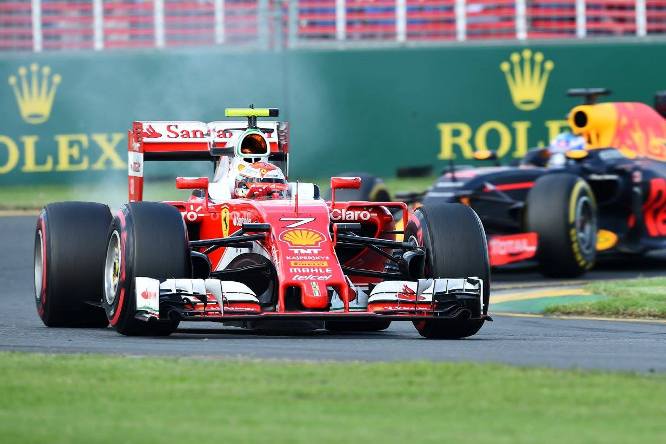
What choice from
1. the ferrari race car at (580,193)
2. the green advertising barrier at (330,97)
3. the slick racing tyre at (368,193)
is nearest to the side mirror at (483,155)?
the ferrari race car at (580,193)

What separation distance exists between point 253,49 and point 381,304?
1499 cm

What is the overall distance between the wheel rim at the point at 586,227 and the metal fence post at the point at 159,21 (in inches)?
385

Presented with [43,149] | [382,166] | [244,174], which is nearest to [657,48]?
[382,166]

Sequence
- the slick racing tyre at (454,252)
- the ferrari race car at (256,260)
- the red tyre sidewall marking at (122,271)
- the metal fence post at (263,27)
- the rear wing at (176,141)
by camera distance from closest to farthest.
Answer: the ferrari race car at (256,260) → the red tyre sidewall marking at (122,271) → the slick racing tyre at (454,252) → the rear wing at (176,141) → the metal fence post at (263,27)

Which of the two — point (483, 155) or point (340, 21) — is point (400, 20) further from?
point (483, 155)

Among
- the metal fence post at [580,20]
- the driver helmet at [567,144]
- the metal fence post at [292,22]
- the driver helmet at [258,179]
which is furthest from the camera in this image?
the metal fence post at [580,20]

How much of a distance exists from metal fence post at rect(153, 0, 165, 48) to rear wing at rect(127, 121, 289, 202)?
1283cm

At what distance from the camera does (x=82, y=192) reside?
80.5 ft

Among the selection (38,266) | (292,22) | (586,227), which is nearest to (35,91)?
(292,22)

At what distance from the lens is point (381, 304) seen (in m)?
11.3

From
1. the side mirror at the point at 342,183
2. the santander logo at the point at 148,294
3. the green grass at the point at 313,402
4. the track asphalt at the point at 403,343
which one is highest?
the side mirror at the point at 342,183

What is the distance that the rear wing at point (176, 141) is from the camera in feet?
46.0

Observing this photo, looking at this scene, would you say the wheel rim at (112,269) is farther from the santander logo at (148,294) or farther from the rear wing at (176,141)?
the rear wing at (176,141)

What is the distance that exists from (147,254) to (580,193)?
352 inches
